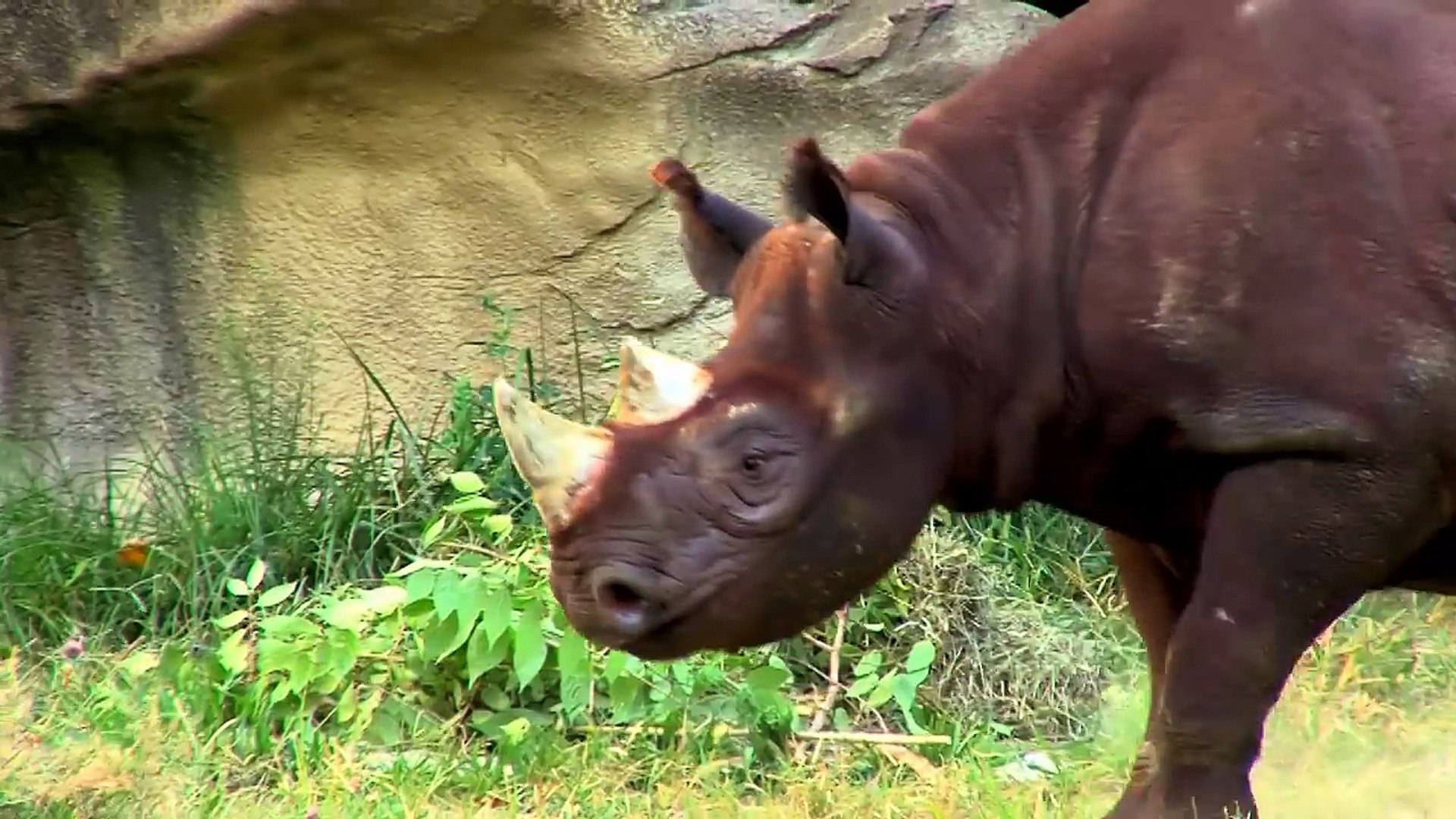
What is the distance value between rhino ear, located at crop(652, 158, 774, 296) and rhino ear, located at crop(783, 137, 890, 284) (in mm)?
254

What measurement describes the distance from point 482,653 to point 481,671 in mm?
43

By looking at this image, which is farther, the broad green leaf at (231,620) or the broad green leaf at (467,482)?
the broad green leaf at (467,482)

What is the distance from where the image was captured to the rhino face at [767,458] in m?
3.14

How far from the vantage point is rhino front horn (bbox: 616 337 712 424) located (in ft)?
10.6

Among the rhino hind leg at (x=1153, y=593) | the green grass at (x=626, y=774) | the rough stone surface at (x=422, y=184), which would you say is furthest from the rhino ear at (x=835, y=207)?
the rough stone surface at (x=422, y=184)

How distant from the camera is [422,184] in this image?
5996 mm

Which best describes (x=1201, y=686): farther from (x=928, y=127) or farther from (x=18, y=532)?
(x=18, y=532)

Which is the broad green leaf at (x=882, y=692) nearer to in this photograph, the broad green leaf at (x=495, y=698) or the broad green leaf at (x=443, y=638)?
the broad green leaf at (x=495, y=698)

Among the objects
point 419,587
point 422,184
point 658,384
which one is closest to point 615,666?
point 419,587

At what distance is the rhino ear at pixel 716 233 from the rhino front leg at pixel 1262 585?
0.87 meters

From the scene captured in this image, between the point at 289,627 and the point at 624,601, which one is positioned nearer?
the point at 624,601

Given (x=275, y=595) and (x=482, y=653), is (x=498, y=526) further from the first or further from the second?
(x=275, y=595)

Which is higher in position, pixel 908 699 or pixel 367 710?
pixel 367 710

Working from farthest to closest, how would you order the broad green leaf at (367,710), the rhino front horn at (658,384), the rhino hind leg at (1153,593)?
1. the broad green leaf at (367,710)
2. the rhino hind leg at (1153,593)
3. the rhino front horn at (658,384)
